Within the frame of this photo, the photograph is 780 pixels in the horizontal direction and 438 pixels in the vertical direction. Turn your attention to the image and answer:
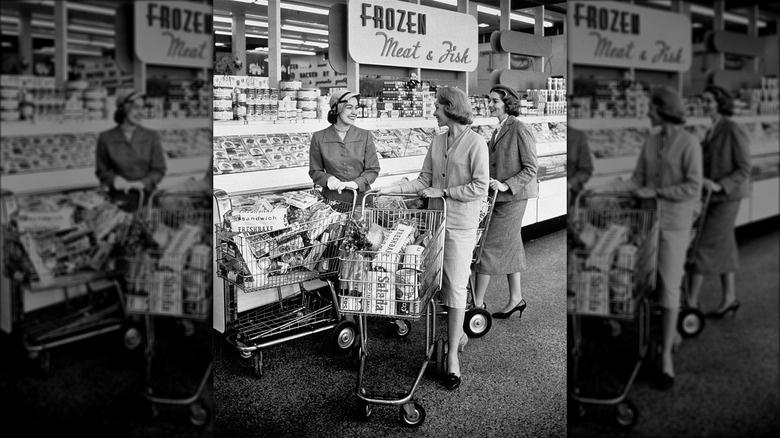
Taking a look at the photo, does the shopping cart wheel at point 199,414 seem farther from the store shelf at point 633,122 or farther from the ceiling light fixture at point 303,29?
the ceiling light fixture at point 303,29

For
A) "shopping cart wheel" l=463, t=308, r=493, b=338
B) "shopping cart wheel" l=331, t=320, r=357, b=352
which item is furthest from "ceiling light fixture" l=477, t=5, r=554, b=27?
"shopping cart wheel" l=331, t=320, r=357, b=352

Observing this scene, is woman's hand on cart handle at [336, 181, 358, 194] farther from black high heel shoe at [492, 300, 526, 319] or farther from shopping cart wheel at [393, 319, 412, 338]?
black high heel shoe at [492, 300, 526, 319]

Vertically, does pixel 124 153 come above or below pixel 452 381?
above

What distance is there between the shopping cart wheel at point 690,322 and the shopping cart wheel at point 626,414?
0.10m

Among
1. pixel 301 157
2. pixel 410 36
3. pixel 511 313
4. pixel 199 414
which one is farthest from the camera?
pixel 410 36

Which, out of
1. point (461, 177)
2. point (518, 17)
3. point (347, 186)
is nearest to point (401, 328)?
point (347, 186)

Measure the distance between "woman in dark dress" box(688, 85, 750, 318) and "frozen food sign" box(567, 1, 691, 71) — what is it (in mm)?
59

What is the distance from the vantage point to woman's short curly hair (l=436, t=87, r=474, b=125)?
4.01m

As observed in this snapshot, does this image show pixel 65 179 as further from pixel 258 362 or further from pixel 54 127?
pixel 258 362

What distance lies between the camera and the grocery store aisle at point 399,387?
3.36m

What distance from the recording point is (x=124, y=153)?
0.75 meters

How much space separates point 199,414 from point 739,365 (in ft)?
1.99

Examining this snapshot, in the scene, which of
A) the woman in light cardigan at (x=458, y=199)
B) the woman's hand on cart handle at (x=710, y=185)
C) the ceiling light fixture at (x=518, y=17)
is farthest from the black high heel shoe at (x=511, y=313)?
the woman's hand on cart handle at (x=710, y=185)

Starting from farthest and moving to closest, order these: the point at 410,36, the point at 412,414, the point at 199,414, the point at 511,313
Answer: the point at 410,36 < the point at 511,313 < the point at 412,414 < the point at 199,414
